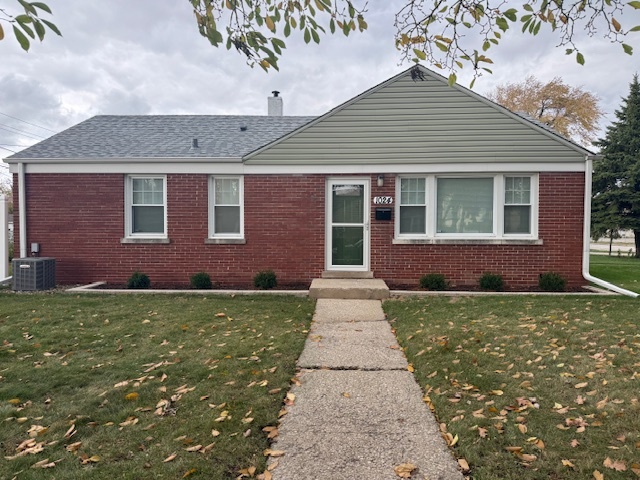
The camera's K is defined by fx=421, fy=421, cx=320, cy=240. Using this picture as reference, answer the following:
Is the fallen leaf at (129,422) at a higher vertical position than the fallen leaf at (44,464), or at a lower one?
higher

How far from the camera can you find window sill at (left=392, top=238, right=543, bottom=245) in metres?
9.40

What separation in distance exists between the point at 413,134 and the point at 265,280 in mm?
4713

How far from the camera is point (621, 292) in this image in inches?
338

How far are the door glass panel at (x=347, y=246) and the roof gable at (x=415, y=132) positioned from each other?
1592 mm

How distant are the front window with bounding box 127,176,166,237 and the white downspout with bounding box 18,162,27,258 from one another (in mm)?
2392

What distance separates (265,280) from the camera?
9.50 m

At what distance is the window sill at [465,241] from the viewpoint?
940 centimetres

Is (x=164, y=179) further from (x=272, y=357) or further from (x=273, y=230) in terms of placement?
(x=272, y=357)

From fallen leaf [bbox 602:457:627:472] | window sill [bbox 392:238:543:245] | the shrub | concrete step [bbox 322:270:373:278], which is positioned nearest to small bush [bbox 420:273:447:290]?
window sill [bbox 392:238:543:245]

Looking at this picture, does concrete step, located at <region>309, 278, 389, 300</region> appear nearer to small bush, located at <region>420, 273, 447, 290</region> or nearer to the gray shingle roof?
small bush, located at <region>420, 273, 447, 290</region>

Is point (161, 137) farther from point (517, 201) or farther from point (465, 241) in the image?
point (517, 201)

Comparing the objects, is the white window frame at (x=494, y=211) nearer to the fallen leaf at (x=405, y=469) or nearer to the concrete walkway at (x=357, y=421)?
the concrete walkway at (x=357, y=421)

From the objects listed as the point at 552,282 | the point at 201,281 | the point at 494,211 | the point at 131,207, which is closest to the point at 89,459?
the point at 201,281

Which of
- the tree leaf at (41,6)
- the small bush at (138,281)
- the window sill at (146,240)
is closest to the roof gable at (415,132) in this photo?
the window sill at (146,240)
